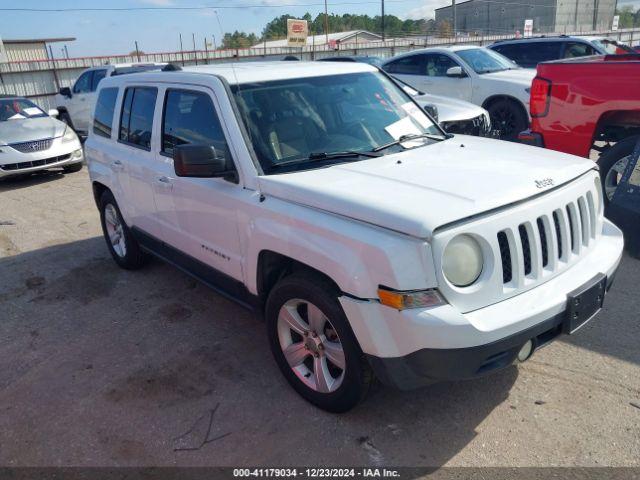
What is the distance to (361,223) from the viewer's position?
8.73ft

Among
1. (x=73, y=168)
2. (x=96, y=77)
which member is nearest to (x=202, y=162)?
(x=73, y=168)

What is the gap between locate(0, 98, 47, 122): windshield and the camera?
10687 mm

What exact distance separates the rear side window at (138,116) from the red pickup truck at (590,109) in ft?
13.0

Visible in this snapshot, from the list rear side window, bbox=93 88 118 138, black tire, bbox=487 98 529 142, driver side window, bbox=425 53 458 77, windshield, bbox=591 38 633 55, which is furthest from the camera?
driver side window, bbox=425 53 458 77

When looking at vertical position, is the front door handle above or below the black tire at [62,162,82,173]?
above

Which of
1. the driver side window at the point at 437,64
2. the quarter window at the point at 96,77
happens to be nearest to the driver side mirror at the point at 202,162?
the driver side window at the point at 437,64

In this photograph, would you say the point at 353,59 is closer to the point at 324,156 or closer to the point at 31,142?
the point at 31,142

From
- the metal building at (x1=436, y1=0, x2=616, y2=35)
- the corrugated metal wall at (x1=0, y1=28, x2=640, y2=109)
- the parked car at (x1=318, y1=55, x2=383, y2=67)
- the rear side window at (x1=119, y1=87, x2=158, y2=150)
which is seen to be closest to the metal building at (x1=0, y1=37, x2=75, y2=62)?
the corrugated metal wall at (x1=0, y1=28, x2=640, y2=109)

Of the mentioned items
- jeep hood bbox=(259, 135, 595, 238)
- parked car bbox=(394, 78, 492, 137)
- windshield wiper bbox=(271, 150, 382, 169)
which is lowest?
parked car bbox=(394, 78, 492, 137)

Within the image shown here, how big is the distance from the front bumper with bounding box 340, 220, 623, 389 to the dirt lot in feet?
1.70

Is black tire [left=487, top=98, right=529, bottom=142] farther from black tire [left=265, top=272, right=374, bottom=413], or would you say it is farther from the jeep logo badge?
black tire [left=265, top=272, right=374, bottom=413]

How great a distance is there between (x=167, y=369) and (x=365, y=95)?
2390 mm

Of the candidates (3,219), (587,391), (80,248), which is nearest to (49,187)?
(3,219)

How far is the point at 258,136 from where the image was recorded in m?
3.41
